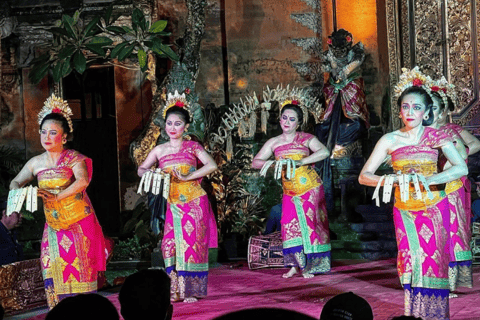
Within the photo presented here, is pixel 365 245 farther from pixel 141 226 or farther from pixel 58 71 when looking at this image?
pixel 58 71

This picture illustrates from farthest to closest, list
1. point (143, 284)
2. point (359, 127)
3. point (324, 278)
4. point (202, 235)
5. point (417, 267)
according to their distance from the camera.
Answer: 1. point (359, 127)
2. point (324, 278)
3. point (202, 235)
4. point (417, 267)
5. point (143, 284)

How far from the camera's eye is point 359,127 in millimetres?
9258

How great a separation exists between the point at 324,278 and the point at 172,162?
186 cm

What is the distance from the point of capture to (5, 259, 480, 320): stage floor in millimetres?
5473

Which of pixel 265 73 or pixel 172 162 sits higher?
pixel 265 73

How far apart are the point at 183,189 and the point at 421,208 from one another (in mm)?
2192

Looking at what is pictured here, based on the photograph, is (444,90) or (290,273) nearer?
(444,90)

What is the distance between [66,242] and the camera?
218 inches

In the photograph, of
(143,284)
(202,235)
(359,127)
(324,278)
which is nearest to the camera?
(143,284)

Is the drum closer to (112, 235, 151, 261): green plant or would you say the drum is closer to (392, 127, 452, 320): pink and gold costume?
(112, 235, 151, 261): green plant

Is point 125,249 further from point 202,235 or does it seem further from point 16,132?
point 202,235

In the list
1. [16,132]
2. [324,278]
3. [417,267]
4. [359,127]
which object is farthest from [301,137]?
[16,132]

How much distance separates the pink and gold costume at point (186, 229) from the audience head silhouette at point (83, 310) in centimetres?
402

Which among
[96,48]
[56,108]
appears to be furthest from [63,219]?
[96,48]
